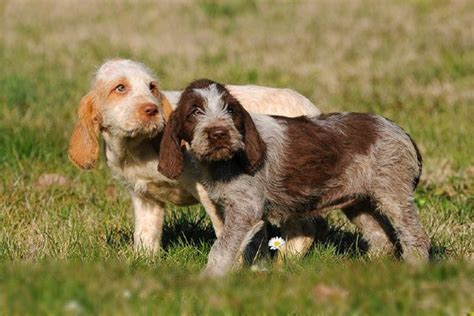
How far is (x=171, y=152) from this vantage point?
6844 mm

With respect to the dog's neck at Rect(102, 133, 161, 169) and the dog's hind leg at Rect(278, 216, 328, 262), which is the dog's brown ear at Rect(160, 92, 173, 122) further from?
the dog's hind leg at Rect(278, 216, 328, 262)

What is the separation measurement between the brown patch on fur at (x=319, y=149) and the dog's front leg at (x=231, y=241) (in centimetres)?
51

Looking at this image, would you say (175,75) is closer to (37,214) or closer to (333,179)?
(37,214)

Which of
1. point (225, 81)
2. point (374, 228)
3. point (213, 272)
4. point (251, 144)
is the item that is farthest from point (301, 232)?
point (225, 81)

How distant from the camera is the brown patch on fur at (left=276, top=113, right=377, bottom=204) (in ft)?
23.6

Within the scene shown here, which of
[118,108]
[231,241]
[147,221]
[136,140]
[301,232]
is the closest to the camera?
[231,241]

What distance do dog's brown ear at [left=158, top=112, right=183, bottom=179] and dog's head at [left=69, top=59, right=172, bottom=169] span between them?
391mm

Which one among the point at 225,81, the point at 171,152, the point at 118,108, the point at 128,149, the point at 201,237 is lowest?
the point at 225,81

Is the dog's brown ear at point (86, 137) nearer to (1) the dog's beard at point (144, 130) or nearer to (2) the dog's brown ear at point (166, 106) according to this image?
(1) the dog's beard at point (144, 130)

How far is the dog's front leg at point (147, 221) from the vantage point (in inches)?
315

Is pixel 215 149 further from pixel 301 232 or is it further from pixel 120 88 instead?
pixel 301 232

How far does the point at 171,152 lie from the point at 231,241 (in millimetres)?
737

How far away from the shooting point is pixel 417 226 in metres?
7.36

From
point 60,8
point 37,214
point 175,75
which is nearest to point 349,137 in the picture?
point 37,214
